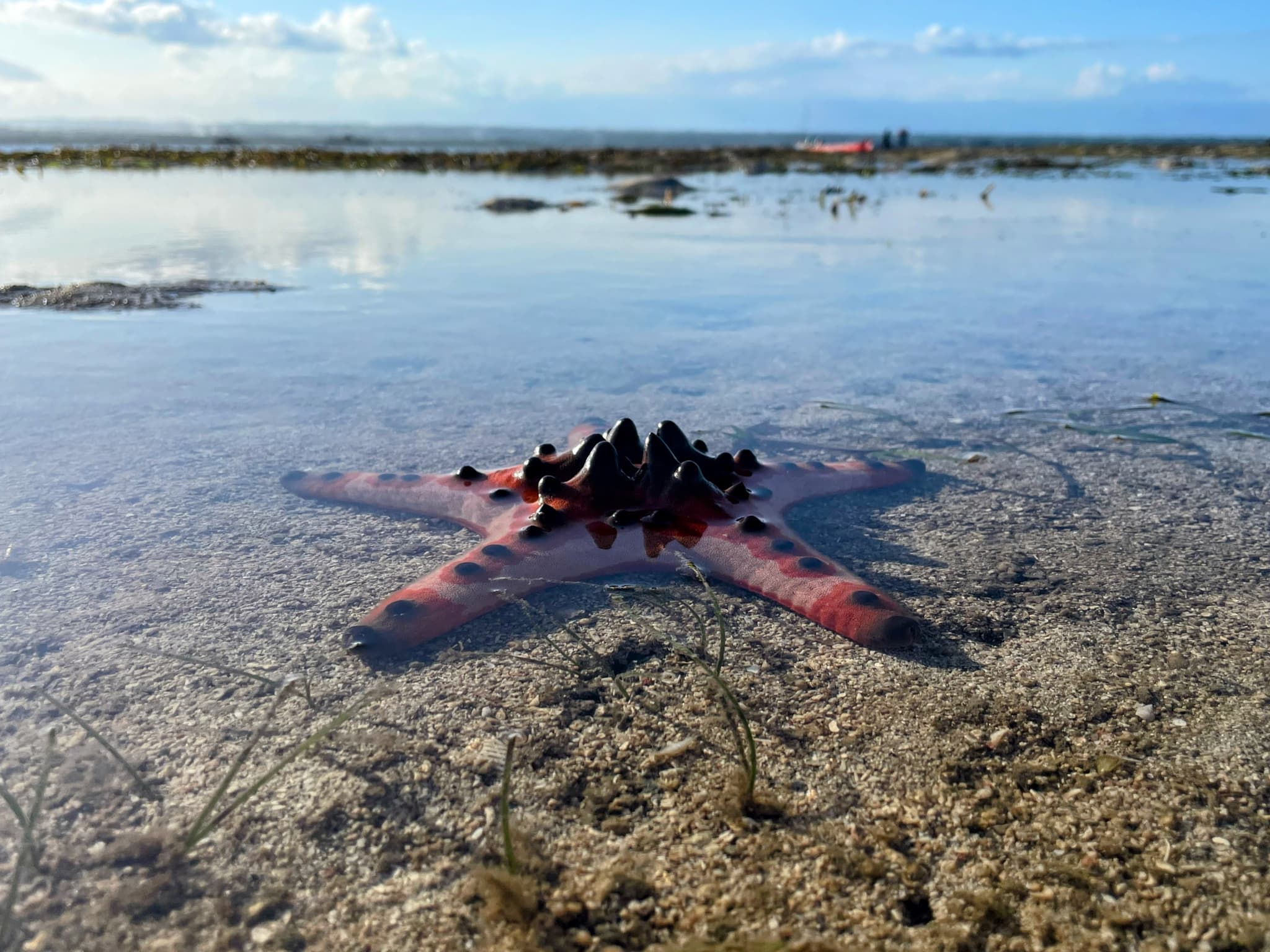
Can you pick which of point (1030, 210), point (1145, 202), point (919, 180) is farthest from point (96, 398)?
point (919, 180)

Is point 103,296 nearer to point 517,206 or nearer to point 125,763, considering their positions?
point 125,763

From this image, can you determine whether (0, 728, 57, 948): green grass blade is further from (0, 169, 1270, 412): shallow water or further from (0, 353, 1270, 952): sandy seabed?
(0, 169, 1270, 412): shallow water

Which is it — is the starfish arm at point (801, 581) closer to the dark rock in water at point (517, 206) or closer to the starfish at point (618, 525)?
the starfish at point (618, 525)

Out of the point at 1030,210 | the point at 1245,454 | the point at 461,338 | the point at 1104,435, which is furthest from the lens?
the point at 1030,210

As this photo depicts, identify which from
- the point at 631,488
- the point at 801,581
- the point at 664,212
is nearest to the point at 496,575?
the point at 631,488

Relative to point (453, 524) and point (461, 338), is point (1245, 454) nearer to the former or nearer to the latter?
point (453, 524)

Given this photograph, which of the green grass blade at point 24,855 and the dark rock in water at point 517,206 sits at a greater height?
the dark rock in water at point 517,206

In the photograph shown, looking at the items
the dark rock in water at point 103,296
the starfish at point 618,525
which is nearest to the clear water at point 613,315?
the dark rock in water at point 103,296
